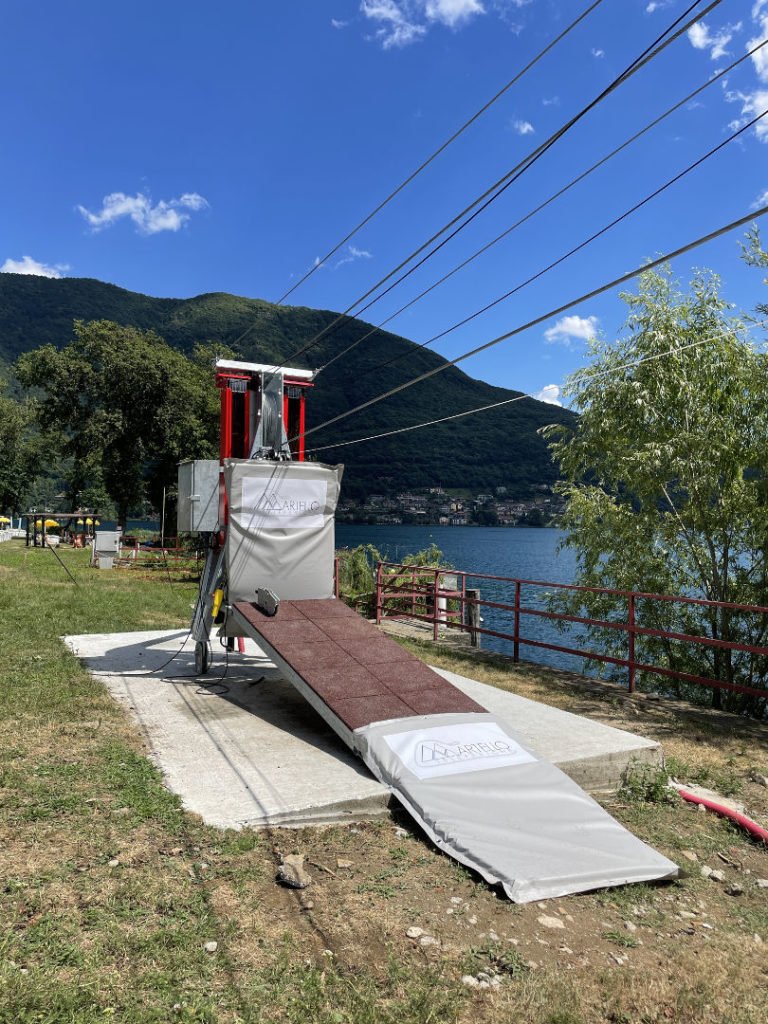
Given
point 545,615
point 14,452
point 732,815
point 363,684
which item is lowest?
point 732,815

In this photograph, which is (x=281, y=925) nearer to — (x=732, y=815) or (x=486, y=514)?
(x=732, y=815)

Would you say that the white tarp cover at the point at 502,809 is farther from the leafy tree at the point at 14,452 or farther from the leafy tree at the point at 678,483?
the leafy tree at the point at 14,452

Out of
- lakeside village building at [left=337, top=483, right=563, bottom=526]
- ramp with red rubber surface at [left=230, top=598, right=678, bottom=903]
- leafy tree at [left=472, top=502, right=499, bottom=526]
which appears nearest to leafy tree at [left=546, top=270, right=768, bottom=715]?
ramp with red rubber surface at [left=230, top=598, right=678, bottom=903]

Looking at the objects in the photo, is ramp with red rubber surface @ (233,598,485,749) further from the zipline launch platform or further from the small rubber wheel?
the small rubber wheel

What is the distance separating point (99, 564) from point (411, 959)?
2771 cm

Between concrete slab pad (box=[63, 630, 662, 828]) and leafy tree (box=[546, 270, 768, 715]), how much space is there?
5028 millimetres

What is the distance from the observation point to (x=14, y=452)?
59.6m

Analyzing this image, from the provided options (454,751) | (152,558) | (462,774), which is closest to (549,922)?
(462,774)

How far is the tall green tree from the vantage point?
38125mm

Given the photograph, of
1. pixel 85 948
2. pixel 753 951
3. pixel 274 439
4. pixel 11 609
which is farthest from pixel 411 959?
pixel 11 609

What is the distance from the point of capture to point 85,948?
3.08m

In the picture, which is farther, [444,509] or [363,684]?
[444,509]

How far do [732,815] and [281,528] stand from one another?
5639mm

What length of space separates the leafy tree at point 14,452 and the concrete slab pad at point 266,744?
55429 millimetres
